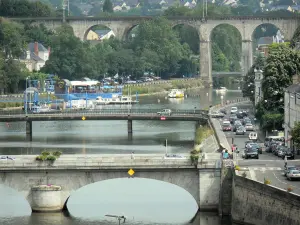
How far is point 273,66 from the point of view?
111 metres

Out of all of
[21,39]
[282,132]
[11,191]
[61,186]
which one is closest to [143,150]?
[282,132]

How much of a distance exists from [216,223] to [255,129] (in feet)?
124

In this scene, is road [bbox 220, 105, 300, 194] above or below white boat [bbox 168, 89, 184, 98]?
below

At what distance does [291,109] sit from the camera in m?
94.4

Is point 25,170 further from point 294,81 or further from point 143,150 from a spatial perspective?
point 294,81

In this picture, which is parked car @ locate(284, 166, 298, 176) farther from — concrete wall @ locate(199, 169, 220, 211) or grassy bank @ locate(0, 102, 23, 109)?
grassy bank @ locate(0, 102, 23, 109)

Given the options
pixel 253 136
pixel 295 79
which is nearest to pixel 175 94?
pixel 295 79

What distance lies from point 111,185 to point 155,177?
12.0 meters

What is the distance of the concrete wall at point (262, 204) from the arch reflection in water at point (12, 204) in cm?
1035

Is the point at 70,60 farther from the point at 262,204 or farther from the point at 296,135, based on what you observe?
the point at 262,204

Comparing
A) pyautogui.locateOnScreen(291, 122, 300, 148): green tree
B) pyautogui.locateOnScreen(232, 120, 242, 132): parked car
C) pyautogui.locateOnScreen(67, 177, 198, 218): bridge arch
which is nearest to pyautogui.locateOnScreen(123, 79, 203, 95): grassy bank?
pyautogui.locateOnScreen(232, 120, 242, 132): parked car

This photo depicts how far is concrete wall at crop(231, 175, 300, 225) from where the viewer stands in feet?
216

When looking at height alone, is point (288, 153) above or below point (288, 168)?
above

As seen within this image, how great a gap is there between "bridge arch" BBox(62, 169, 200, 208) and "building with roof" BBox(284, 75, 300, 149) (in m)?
16.1
